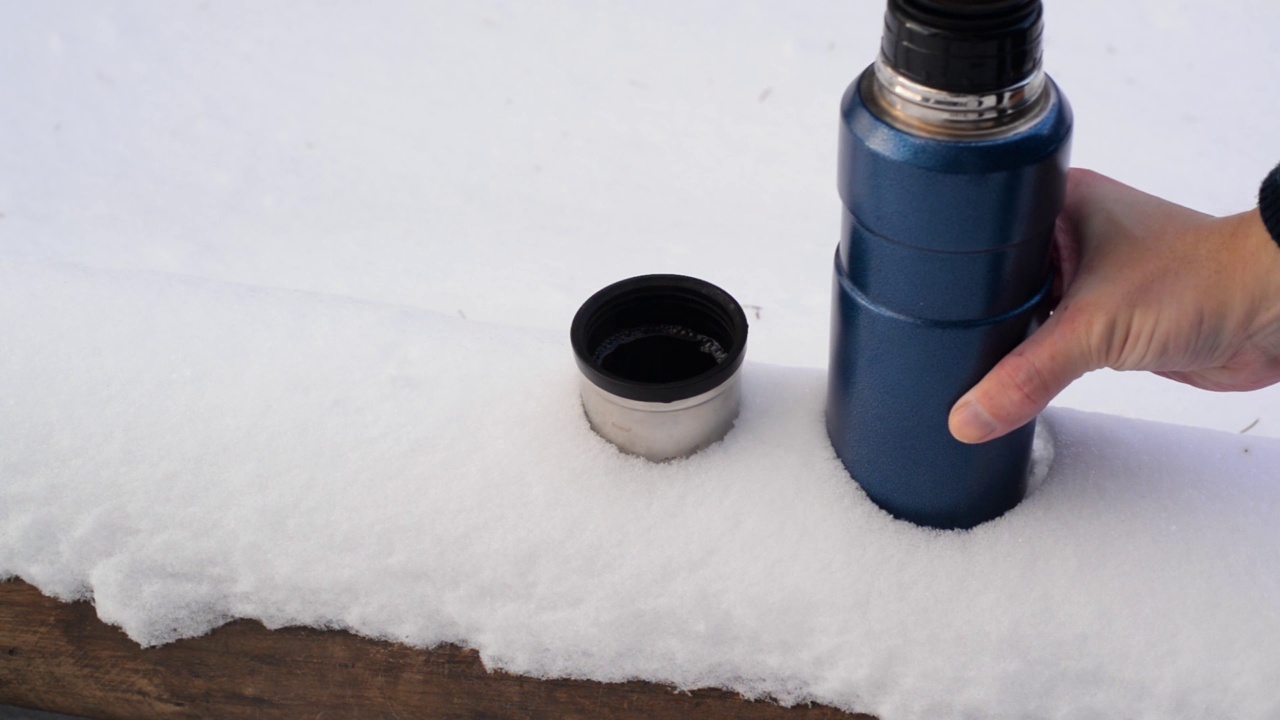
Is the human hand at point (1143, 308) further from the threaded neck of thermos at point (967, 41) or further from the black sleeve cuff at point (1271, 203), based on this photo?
the threaded neck of thermos at point (967, 41)

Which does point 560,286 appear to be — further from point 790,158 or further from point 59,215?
point 59,215

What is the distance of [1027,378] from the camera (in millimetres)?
749

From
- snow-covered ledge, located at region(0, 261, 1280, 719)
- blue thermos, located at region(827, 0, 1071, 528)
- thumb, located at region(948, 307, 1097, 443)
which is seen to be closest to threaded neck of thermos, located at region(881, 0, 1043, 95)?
blue thermos, located at region(827, 0, 1071, 528)

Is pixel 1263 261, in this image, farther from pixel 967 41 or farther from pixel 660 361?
pixel 660 361

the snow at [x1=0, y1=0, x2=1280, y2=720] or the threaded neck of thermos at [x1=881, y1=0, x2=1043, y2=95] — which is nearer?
the threaded neck of thermos at [x1=881, y1=0, x2=1043, y2=95]

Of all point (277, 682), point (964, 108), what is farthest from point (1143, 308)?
point (277, 682)

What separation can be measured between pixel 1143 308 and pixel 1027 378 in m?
0.10

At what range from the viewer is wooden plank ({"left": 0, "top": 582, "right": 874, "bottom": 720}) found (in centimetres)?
85

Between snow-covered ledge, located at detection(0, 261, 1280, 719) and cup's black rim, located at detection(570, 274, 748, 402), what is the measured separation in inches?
3.4

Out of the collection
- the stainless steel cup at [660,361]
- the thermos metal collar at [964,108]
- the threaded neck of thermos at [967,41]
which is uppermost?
the threaded neck of thermos at [967,41]

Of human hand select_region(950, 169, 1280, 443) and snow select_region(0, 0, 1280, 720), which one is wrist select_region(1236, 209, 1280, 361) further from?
snow select_region(0, 0, 1280, 720)

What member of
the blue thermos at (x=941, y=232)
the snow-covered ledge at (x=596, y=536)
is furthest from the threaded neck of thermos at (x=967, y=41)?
the snow-covered ledge at (x=596, y=536)

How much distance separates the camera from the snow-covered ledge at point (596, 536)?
32.1 inches

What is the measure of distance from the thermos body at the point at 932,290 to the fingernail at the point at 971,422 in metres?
0.02
